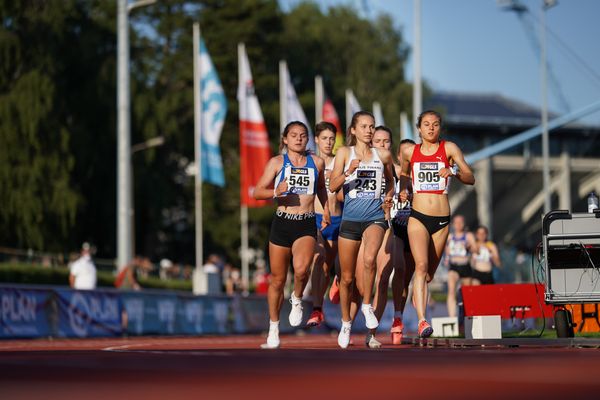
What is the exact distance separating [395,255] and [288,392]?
9.84 meters

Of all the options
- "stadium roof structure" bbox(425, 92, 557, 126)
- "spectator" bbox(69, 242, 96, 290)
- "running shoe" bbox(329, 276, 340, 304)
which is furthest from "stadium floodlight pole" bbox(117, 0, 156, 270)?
"stadium roof structure" bbox(425, 92, 557, 126)

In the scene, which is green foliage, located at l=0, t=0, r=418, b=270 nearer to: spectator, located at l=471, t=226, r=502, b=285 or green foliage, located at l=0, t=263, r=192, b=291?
green foliage, located at l=0, t=263, r=192, b=291

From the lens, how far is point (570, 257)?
51.1 feet

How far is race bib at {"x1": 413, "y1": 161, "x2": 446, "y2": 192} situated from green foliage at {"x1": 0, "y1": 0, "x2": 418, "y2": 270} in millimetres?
39975

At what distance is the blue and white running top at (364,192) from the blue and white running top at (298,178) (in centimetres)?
58

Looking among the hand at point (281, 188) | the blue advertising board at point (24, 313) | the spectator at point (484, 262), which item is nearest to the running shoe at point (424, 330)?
the hand at point (281, 188)

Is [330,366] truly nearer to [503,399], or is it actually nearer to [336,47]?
[503,399]

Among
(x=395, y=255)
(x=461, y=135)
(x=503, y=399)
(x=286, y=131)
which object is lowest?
(x=503, y=399)

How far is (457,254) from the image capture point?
85.8ft

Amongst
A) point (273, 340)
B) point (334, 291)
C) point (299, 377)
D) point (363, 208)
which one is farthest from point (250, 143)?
point (299, 377)

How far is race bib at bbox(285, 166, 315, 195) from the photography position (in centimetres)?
1530

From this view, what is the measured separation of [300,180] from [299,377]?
7.25m

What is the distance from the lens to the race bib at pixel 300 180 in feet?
50.2

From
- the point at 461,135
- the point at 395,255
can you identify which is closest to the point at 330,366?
the point at 395,255
